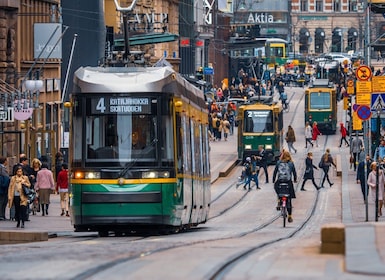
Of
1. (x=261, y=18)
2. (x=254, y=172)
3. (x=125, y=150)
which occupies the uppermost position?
(x=261, y=18)

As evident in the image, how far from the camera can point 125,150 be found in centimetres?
2475

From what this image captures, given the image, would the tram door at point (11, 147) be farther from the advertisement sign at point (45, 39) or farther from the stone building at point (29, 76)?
the advertisement sign at point (45, 39)

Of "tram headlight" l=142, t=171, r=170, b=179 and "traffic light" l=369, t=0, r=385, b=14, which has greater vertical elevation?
"traffic light" l=369, t=0, r=385, b=14

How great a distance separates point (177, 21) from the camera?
102 meters

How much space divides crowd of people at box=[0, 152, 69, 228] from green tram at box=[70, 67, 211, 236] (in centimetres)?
685

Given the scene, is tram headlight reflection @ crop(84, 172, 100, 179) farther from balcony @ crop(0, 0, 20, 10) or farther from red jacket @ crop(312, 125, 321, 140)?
red jacket @ crop(312, 125, 321, 140)

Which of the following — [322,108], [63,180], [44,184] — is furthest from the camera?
[322,108]

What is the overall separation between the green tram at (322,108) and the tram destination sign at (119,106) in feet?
194

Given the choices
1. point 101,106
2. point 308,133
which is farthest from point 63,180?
point 308,133

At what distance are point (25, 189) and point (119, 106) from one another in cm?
761

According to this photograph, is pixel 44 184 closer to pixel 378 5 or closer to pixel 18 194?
pixel 18 194

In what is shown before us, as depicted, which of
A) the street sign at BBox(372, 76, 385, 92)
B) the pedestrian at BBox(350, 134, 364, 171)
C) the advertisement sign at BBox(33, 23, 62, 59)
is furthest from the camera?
the pedestrian at BBox(350, 134, 364, 171)

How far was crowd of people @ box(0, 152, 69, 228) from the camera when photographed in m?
32.0

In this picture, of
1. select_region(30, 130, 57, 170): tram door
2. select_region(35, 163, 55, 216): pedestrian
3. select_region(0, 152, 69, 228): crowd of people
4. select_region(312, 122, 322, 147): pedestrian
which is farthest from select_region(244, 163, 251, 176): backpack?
select_region(312, 122, 322, 147): pedestrian
